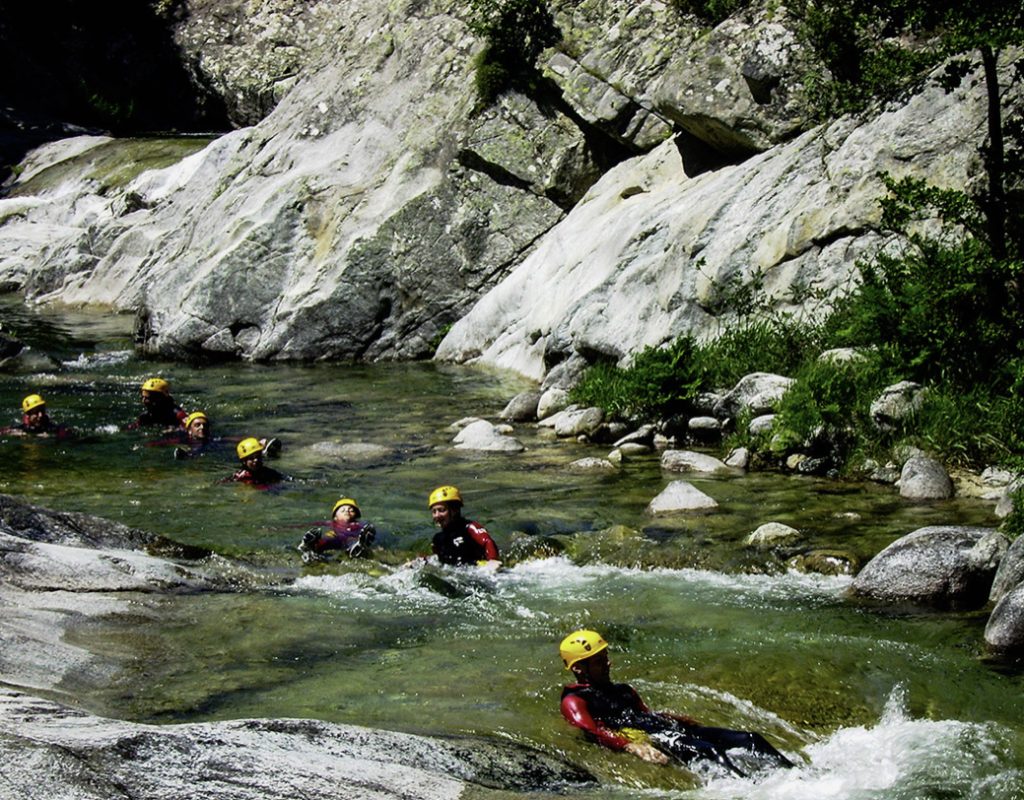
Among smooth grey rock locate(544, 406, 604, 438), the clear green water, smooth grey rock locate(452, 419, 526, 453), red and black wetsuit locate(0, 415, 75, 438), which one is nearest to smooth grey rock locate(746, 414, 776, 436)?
the clear green water

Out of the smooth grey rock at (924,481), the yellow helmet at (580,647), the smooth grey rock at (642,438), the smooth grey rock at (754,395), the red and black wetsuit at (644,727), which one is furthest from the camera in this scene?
the smooth grey rock at (642,438)

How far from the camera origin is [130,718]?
6.14m

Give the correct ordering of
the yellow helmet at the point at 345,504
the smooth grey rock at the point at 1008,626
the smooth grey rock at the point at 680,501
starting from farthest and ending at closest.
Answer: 1. the yellow helmet at the point at 345,504
2. the smooth grey rock at the point at 680,501
3. the smooth grey rock at the point at 1008,626

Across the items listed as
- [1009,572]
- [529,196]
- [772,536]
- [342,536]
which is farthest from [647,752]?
[529,196]

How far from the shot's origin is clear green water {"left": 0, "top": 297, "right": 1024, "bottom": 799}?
21.2ft

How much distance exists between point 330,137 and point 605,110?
22.4ft

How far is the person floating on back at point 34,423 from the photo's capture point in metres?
16.2

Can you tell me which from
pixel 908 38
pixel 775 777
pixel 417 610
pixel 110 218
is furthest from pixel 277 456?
pixel 110 218

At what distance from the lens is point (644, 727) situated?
6691 millimetres

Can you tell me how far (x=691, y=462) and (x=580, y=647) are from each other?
6260 millimetres

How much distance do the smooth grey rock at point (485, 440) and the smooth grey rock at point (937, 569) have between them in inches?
245

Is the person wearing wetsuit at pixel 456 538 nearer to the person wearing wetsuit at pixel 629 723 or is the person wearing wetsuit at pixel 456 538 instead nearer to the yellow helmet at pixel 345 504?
the yellow helmet at pixel 345 504

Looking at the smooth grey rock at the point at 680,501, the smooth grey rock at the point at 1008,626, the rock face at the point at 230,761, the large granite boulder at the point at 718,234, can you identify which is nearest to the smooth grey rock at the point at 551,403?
the large granite boulder at the point at 718,234

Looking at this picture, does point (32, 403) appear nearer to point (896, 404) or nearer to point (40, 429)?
point (40, 429)
